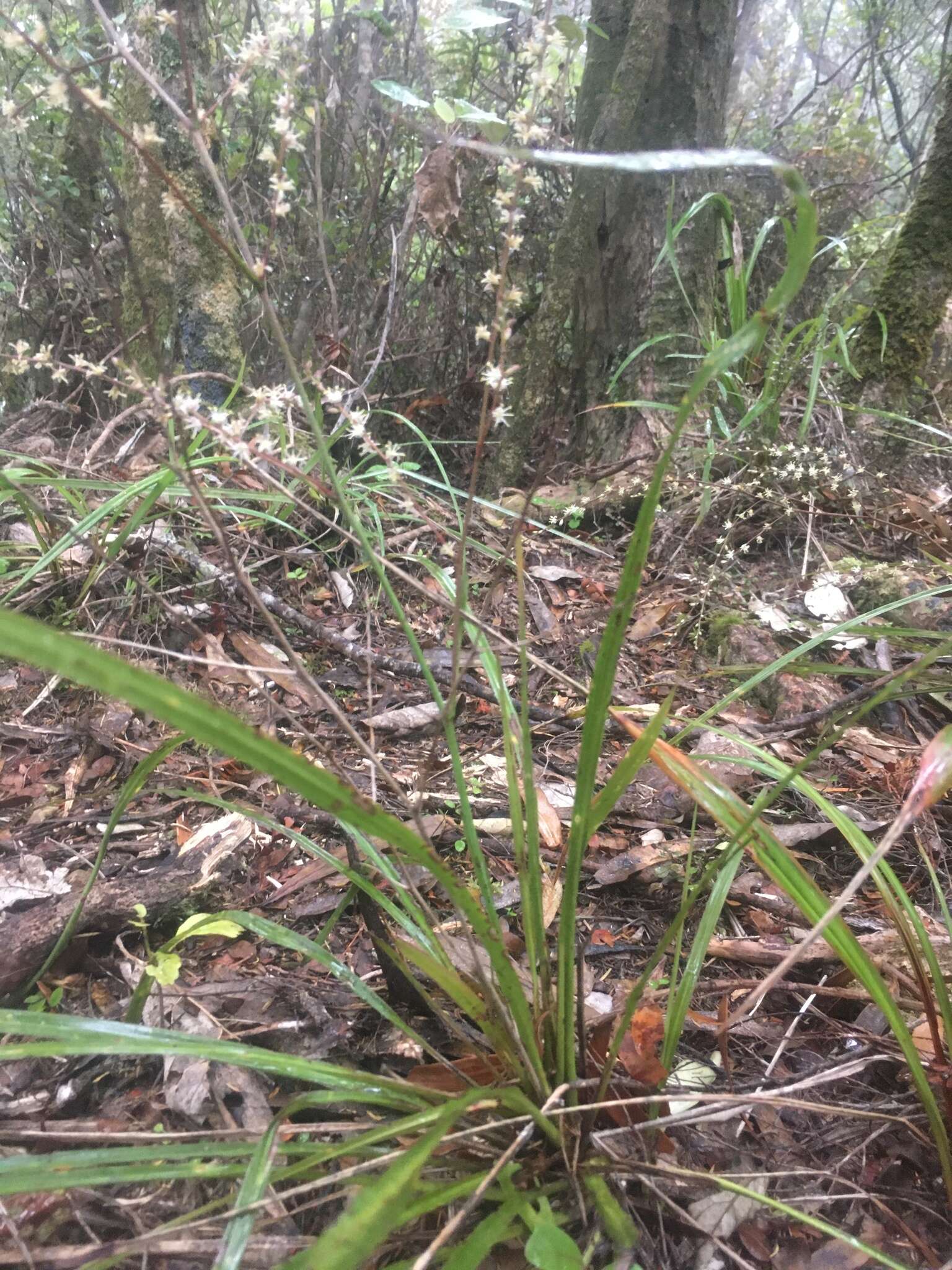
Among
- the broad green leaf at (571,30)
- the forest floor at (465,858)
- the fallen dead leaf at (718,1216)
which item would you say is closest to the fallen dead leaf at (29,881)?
the forest floor at (465,858)

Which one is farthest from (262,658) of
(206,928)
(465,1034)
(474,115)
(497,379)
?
(474,115)

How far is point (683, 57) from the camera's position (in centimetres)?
254

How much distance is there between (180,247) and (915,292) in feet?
8.82

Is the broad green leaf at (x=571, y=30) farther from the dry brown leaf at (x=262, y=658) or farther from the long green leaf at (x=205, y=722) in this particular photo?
the long green leaf at (x=205, y=722)

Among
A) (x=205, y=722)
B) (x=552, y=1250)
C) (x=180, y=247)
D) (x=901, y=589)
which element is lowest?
(x=552, y=1250)

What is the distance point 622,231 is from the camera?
261 centimetres

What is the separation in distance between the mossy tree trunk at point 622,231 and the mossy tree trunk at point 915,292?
25.0 inches

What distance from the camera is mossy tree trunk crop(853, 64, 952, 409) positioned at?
238cm

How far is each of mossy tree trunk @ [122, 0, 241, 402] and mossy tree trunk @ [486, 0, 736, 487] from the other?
3.87 feet

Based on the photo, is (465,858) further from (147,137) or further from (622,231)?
(622,231)

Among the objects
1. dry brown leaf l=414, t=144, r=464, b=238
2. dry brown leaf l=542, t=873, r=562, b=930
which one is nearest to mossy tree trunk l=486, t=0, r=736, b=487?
dry brown leaf l=414, t=144, r=464, b=238

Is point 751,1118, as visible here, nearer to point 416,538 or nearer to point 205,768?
point 205,768

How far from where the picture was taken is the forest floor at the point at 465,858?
0.75 m

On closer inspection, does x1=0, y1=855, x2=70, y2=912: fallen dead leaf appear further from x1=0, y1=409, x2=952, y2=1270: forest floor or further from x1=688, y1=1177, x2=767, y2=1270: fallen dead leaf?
x1=688, y1=1177, x2=767, y2=1270: fallen dead leaf
